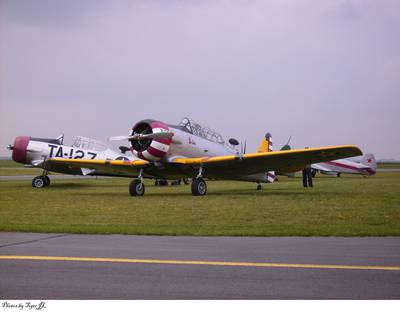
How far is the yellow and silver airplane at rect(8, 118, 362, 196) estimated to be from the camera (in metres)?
17.6

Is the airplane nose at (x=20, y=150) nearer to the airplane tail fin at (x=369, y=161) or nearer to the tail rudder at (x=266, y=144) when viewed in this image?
the tail rudder at (x=266, y=144)

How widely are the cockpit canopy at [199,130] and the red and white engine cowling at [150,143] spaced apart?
1.16m

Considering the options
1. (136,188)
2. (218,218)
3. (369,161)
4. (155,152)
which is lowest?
(218,218)

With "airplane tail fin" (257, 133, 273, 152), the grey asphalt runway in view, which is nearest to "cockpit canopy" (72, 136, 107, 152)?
"airplane tail fin" (257, 133, 273, 152)

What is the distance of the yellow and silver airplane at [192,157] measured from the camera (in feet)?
57.6

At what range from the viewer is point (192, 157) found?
18859mm

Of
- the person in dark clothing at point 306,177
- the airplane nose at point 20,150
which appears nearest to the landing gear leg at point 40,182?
the airplane nose at point 20,150

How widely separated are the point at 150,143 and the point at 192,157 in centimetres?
182

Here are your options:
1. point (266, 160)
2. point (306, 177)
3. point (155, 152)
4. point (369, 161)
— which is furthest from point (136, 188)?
point (369, 161)

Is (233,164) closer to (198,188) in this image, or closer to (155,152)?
(198,188)

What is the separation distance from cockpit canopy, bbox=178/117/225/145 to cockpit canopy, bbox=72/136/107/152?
27.9ft

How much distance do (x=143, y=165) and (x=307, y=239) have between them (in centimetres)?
1168

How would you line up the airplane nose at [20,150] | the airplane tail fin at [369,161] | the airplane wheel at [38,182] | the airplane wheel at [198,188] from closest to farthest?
the airplane wheel at [198,188] → the airplane wheel at [38,182] → the airplane nose at [20,150] → the airplane tail fin at [369,161]

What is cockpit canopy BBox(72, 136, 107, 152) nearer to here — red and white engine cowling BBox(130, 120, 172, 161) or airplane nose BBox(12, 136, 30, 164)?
airplane nose BBox(12, 136, 30, 164)
